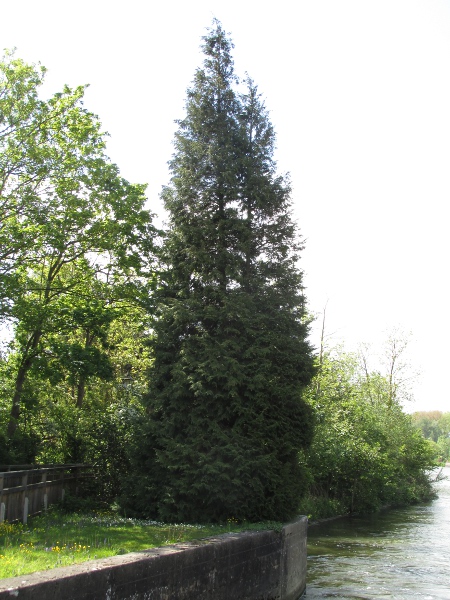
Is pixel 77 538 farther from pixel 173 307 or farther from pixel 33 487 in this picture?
pixel 173 307

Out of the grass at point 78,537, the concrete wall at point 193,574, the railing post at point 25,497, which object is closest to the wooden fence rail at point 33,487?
the railing post at point 25,497

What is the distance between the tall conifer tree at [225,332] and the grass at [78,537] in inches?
45.4

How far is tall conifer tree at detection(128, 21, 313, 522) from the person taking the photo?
45.0 feet

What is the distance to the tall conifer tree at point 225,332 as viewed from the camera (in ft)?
45.0

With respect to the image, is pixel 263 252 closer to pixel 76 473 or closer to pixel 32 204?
Answer: pixel 32 204

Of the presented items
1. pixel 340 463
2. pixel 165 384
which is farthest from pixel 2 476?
pixel 340 463

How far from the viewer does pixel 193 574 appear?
28.7 feet

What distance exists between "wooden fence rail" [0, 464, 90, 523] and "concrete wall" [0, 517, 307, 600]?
5.28 metres

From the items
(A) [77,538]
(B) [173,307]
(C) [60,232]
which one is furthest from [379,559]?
(C) [60,232]

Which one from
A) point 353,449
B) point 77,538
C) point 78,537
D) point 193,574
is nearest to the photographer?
point 193,574

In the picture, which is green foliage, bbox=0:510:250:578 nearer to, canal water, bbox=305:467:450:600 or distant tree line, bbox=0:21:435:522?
distant tree line, bbox=0:21:435:522

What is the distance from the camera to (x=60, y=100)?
19.8 metres

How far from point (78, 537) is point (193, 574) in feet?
8.84

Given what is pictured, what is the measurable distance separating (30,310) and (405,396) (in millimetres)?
40802
